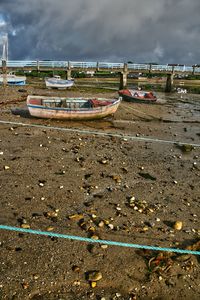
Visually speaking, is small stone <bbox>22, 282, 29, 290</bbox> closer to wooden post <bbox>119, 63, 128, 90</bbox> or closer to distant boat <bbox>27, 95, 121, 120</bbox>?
distant boat <bbox>27, 95, 121, 120</bbox>

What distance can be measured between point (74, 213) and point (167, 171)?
5.39 metres

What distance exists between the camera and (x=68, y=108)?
2103cm

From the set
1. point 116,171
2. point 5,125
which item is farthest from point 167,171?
point 5,125

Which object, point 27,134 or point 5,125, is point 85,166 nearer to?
point 27,134

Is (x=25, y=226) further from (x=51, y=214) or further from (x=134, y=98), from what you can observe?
(x=134, y=98)

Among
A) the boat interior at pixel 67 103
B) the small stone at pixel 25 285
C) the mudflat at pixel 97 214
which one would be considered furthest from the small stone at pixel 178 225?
the boat interior at pixel 67 103

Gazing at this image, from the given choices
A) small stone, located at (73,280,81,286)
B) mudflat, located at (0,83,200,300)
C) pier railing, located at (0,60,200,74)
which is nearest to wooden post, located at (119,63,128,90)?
pier railing, located at (0,60,200,74)

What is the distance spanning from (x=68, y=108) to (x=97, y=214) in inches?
515

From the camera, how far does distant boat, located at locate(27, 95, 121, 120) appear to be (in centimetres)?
2064

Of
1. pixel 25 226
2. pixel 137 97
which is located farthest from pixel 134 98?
pixel 25 226

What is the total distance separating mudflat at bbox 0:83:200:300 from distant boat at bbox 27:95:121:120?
3.23 meters

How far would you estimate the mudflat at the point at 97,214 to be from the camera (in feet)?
20.7

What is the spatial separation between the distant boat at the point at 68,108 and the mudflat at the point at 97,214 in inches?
127

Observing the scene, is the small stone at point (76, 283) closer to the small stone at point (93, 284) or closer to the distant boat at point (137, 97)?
the small stone at point (93, 284)
